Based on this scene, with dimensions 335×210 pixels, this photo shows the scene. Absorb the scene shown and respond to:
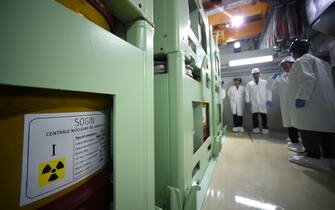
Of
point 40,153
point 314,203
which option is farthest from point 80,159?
point 314,203

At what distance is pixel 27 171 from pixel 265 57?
4.05 meters

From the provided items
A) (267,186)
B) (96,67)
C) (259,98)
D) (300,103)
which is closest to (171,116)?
(96,67)

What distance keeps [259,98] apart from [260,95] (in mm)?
80

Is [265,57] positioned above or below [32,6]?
above

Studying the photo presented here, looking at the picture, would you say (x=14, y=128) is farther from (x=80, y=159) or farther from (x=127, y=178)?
(x=127, y=178)

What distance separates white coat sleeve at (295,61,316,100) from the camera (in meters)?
1.43

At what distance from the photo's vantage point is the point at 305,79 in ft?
4.77

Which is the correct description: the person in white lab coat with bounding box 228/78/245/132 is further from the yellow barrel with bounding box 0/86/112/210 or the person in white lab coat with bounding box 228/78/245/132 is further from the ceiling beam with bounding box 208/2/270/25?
the yellow barrel with bounding box 0/86/112/210

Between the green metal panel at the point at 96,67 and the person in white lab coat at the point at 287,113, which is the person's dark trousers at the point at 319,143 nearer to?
the person in white lab coat at the point at 287,113

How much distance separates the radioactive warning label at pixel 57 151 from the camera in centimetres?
23

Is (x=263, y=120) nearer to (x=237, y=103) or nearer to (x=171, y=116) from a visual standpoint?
(x=237, y=103)

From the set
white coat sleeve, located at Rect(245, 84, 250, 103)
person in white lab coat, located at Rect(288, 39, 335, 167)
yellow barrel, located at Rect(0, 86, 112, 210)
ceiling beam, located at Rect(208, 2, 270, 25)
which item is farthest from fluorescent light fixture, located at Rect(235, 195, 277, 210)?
ceiling beam, located at Rect(208, 2, 270, 25)

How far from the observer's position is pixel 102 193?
381 millimetres

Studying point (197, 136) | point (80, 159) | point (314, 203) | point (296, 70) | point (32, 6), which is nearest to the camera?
point (32, 6)
